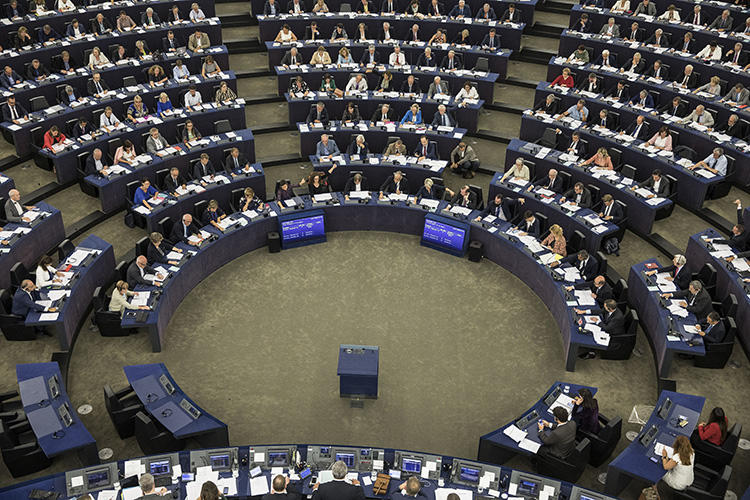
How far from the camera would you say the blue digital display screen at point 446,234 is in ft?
59.6

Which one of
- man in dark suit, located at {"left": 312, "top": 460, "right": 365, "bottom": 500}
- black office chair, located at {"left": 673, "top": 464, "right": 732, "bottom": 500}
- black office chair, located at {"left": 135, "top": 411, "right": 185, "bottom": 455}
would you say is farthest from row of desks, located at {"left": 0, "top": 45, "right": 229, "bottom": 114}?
black office chair, located at {"left": 673, "top": 464, "right": 732, "bottom": 500}

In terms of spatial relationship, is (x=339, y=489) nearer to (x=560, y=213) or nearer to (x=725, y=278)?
(x=725, y=278)

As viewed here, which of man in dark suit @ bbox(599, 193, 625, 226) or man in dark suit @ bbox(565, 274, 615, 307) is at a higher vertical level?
man in dark suit @ bbox(599, 193, 625, 226)

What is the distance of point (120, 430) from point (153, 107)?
39.2ft

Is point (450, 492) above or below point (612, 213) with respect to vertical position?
below

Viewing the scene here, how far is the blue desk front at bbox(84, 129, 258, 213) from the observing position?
60.8ft

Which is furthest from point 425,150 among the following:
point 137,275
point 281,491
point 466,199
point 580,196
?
point 281,491

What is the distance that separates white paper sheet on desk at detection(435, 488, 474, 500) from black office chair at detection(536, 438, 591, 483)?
5.29 ft

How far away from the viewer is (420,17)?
25.7 m

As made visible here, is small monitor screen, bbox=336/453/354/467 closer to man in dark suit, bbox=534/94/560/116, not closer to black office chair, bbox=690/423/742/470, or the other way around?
black office chair, bbox=690/423/742/470

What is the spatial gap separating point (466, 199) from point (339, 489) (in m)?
9.79

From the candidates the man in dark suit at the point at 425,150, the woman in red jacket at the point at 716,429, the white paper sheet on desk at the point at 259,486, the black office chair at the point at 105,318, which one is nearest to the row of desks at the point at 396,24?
the man in dark suit at the point at 425,150

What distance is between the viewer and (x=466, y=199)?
1844 centimetres

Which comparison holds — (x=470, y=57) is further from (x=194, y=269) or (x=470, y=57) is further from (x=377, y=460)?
(x=377, y=460)
